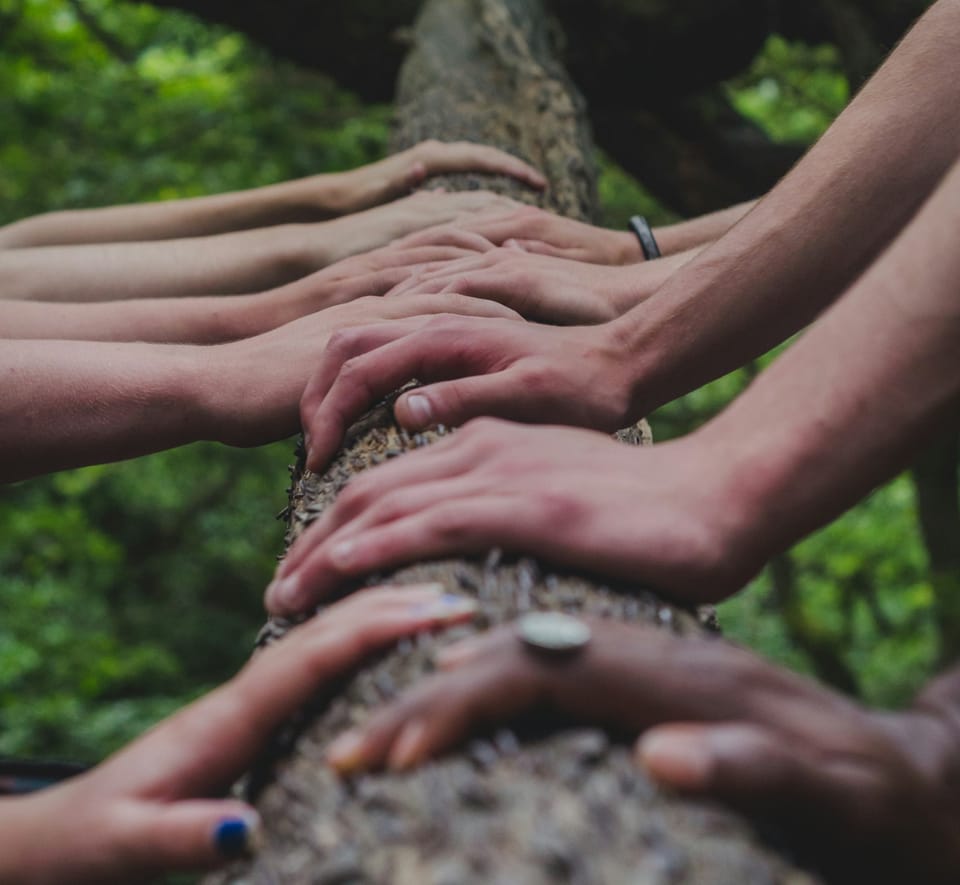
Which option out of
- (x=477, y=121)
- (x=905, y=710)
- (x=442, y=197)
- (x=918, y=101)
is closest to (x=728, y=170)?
(x=477, y=121)

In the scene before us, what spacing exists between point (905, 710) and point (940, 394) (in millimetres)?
343

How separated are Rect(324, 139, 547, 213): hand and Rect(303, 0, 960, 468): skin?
144 centimetres

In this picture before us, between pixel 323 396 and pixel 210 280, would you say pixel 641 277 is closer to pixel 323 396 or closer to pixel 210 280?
pixel 323 396

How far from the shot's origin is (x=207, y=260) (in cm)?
283

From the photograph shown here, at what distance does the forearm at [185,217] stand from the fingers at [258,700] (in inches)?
99.6

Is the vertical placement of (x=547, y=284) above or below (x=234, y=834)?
above

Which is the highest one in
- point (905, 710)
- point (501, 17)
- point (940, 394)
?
point (501, 17)

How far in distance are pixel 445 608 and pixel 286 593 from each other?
26cm

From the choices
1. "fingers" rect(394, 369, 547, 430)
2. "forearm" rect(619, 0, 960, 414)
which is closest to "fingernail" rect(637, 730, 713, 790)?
"fingers" rect(394, 369, 547, 430)

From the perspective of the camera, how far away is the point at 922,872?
819mm

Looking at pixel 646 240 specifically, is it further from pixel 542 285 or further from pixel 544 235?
pixel 542 285

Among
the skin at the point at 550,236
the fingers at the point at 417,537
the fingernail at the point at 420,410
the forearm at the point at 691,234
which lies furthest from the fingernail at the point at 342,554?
the forearm at the point at 691,234

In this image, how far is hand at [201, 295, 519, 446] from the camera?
184 cm

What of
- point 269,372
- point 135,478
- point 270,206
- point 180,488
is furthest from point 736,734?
point 180,488
